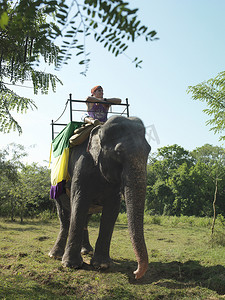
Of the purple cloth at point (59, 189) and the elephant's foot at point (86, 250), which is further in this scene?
the elephant's foot at point (86, 250)

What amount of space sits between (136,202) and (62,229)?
2978 mm

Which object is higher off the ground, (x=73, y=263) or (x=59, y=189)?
(x=59, y=189)

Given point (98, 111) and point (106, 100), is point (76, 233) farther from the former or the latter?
point (106, 100)

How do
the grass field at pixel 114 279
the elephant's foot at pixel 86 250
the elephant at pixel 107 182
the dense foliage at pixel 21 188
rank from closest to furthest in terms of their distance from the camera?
the grass field at pixel 114 279 < the elephant at pixel 107 182 < the elephant's foot at pixel 86 250 < the dense foliage at pixel 21 188

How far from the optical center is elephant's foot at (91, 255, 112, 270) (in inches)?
222

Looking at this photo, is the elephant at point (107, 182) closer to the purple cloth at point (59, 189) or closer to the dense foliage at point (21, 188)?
the purple cloth at point (59, 189)

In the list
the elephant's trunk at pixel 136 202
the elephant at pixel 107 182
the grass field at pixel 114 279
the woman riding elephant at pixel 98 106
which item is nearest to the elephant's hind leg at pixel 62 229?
the elephant at pixel 107 182

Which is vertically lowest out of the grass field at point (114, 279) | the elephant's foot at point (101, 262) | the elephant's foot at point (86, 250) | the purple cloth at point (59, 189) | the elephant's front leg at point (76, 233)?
the elephant's foot at point (86, 250)

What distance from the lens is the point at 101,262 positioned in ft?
18.7

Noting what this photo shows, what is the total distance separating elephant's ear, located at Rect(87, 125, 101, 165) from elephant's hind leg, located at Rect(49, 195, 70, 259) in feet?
5.65

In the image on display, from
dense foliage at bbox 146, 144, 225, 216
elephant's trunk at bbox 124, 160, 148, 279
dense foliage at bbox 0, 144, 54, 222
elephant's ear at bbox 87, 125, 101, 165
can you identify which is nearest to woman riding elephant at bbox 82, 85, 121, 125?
elephant's ear at bbox 87, 125, 101, 165

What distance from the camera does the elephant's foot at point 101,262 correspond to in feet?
18.5

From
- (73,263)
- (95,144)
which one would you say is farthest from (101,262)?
(95,144)

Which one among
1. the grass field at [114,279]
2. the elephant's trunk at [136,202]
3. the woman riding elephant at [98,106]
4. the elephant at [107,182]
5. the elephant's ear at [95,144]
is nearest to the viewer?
the elephant's trunk at [136,202]
